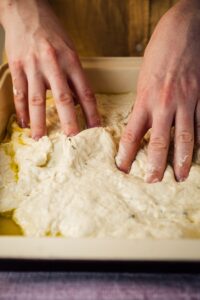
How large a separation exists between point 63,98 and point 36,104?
6 cm

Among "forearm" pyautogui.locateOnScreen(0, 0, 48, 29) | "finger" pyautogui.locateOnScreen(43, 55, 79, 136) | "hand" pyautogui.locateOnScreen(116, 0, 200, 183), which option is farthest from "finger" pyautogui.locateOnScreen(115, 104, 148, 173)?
"forearm" pyautogui.locateOnScreen(0, 0, 48, 29)

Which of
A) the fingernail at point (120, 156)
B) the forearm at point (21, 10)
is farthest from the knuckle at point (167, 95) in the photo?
the forearm at point (21, 10)

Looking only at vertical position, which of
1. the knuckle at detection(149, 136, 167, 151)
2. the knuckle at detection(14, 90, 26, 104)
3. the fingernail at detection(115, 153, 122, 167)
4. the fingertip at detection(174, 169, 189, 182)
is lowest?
the fingertip at detection(174, 169, 189, 182)

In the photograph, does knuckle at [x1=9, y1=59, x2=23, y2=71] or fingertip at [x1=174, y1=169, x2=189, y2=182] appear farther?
knuckle at [x1=9, y1=59, x2=23, y2=71]

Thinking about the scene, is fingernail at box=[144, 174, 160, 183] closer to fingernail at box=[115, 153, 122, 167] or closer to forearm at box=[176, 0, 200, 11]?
fingernail at box=[115, 153, 122, 167]

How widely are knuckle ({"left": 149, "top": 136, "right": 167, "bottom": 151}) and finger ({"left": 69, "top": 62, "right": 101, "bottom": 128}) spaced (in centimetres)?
16

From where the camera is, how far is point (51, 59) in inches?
32.3

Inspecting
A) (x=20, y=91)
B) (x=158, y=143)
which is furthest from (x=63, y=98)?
(x=158, y=143)

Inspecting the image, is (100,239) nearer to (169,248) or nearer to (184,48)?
(169,248)

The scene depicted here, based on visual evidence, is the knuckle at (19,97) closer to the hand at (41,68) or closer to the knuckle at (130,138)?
the hand at (41,68)

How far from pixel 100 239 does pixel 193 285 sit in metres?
0.14

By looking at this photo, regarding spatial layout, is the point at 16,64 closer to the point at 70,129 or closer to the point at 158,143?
the point at 70,129

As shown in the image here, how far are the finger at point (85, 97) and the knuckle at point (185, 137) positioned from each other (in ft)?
0.62

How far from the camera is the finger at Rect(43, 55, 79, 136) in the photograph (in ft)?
2.59
